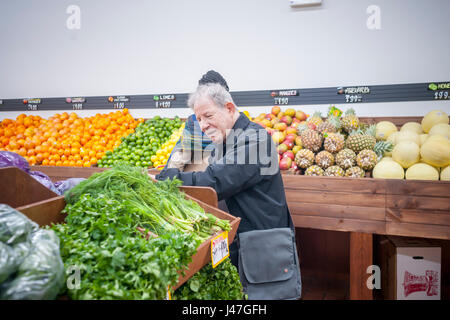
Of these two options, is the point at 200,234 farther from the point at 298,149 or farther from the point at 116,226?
the point at 298,149

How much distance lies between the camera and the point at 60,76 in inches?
210

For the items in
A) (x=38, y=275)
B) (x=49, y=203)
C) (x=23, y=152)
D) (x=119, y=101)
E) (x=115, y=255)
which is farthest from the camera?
(x=119, y=101)

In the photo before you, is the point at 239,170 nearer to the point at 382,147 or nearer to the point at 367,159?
the point at 367,159

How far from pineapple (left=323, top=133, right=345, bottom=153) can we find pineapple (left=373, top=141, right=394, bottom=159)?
31cm

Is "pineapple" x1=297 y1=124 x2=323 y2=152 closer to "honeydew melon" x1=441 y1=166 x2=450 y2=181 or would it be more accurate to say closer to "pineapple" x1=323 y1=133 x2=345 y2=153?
"pineapple" x1=323 y1=133 x2=345 y2=153

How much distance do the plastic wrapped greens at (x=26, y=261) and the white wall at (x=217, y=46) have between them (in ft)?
12.1

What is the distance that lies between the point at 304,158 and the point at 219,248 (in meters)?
1.94

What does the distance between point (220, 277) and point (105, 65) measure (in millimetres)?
4524

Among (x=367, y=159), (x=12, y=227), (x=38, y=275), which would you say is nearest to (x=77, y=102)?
(x=367, y=159)

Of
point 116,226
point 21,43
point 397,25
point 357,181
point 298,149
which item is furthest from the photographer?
point 21,43

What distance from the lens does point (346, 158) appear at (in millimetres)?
2924

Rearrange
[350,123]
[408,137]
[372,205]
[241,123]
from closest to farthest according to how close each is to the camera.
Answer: [241,123], [372,205], [408,137], [350,123]

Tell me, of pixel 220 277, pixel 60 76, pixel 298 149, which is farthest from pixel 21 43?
pixel 220 277

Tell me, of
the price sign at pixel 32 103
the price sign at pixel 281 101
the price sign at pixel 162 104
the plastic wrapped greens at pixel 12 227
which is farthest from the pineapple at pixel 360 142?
the price sign at pixel 32 103
